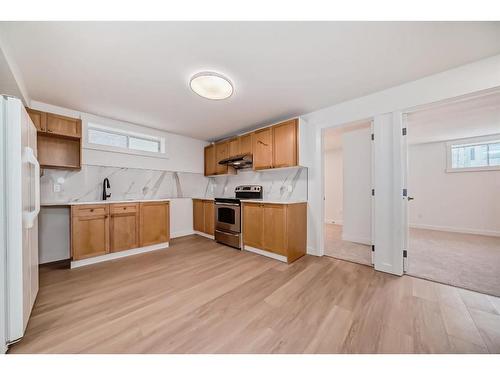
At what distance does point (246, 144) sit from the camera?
369 centimetres

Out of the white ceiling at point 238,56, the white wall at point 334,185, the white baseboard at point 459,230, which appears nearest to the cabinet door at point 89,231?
the white ceiling at point 238,56

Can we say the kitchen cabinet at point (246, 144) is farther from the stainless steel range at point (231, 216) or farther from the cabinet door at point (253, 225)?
the cabinet door at point (253, 225)

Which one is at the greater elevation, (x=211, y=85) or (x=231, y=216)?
(x=211, y=85)

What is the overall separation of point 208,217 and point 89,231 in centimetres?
200

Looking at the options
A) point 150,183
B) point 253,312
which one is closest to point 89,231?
point 150,183

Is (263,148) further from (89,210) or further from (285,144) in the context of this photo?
(89,210)

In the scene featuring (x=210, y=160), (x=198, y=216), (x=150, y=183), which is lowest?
(x=198, y=216)

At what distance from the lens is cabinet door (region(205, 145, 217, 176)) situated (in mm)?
4516

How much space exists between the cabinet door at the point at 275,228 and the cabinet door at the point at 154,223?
72.9 inches

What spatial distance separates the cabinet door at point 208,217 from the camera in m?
4.00

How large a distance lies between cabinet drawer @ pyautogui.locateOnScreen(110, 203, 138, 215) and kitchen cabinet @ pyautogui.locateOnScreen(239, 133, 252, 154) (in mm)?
2159

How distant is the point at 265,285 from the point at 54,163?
140 inches
